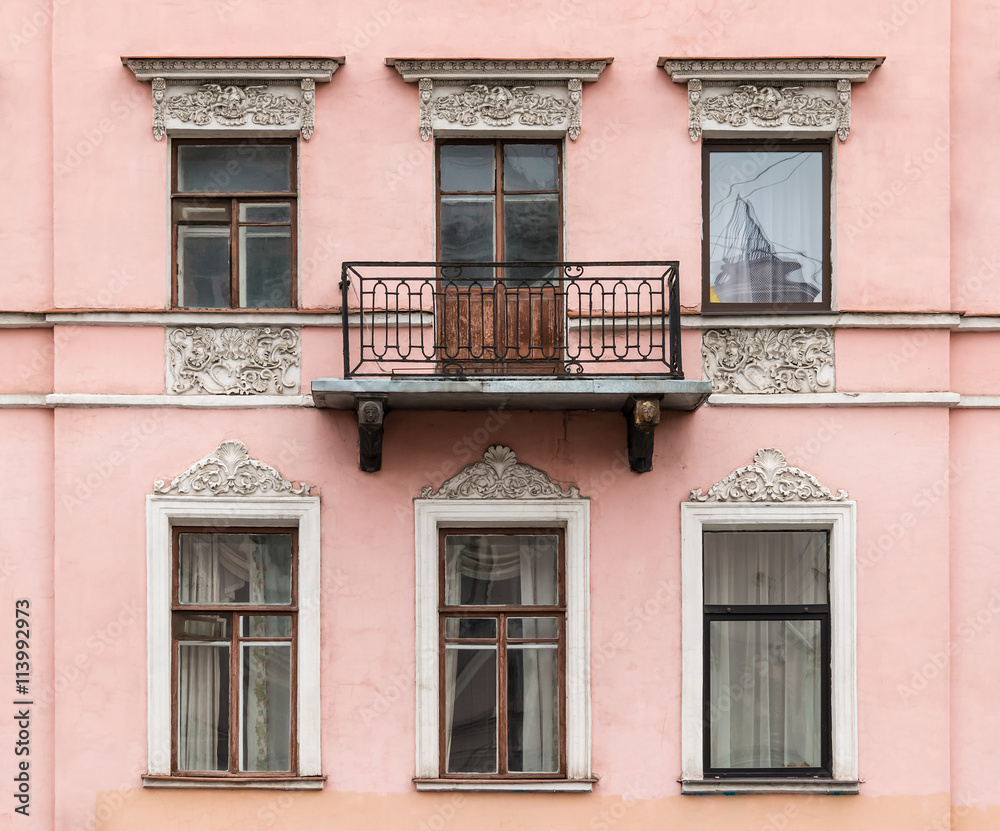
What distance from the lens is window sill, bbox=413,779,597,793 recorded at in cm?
847

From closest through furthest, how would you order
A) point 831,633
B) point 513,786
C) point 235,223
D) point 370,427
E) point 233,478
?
point 370,427
point 513,786
point 233,478
point 831,633
point 235,223

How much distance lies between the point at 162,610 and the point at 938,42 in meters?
7.88

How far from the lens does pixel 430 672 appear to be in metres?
8.57

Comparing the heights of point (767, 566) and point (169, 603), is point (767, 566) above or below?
above

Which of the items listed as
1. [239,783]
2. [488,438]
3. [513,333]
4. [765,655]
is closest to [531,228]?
[513,333]

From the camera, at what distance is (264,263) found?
897cm

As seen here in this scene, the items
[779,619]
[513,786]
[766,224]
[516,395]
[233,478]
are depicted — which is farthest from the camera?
[766,224]

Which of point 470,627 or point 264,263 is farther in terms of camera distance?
point 264,263

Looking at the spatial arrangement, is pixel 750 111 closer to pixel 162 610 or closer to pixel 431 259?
pixel 431 259

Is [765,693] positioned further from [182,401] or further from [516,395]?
[182,401]

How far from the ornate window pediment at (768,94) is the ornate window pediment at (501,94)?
0.80 meters

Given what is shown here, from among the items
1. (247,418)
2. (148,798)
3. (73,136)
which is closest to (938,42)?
(247,418)

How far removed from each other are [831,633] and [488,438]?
3.23 m

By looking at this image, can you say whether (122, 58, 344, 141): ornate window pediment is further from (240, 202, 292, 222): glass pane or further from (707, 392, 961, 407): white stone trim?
(707, 392, 961, 407): white stone trim
